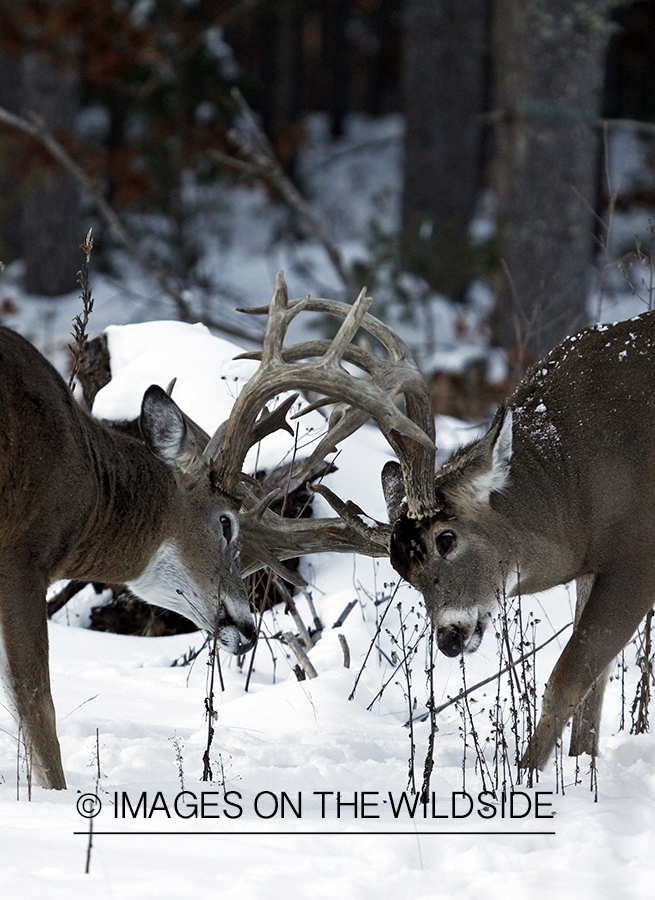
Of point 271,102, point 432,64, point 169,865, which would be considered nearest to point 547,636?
point 169,865

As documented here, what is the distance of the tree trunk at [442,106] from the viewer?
1852cm

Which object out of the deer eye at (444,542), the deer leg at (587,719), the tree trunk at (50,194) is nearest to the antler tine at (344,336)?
the deer eye at (444,542)

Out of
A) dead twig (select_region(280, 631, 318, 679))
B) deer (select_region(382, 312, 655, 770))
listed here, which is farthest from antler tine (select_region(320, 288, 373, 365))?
dead twig (select_region(280, 631, 318, 679))

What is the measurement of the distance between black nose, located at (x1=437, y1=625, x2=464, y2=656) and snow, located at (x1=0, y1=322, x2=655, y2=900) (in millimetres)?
140

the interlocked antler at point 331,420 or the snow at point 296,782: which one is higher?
the interlocked antler at point 331,420

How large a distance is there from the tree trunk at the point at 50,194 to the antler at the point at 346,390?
14.3 metres

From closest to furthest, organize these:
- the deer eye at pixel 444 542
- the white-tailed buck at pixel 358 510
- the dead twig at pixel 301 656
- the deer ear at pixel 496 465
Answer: the white-tailed buck at pixel 358 510 < the deer ear at pixel 496 465 < the deer eye at pixel 444 542 < the dead twig at pixel 301 656

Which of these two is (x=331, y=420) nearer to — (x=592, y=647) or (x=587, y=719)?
(x=592, y=647)

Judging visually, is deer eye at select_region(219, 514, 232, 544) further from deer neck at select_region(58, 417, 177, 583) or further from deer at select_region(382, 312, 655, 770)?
deer at select_region(382, 312, 655, 770)

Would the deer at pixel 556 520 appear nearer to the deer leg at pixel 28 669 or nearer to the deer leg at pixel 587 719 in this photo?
the deer leg at pixel 587 719

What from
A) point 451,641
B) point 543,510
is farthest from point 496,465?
point 451,641

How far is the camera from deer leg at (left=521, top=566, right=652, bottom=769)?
4715mm

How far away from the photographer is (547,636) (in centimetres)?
660

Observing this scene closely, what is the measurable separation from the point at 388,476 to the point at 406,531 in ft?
1.55
